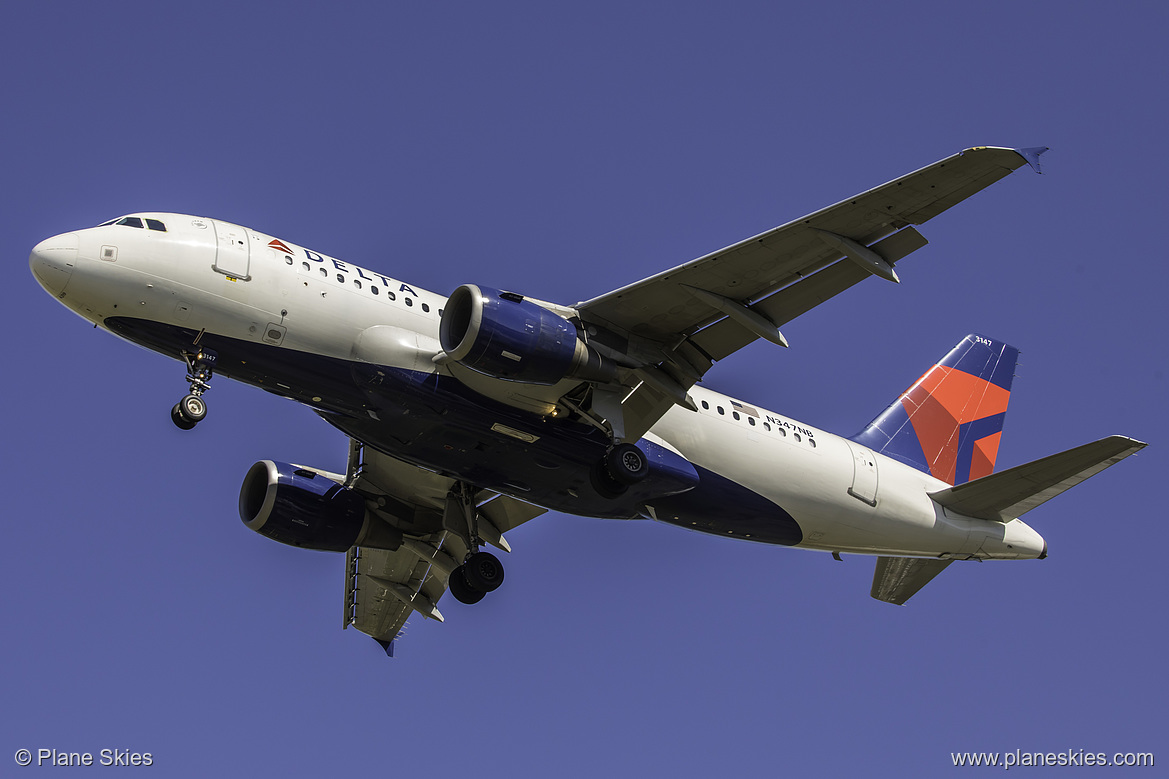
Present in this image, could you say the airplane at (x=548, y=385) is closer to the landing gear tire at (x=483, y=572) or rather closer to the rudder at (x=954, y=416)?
the landing gear tire at (x=483, y=572)

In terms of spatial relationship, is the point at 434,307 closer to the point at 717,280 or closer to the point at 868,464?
the point at 717,280

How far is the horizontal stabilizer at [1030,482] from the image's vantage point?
82.5 ft

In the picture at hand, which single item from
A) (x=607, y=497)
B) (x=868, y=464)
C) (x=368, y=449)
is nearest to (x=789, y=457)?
(x=868, y=464)

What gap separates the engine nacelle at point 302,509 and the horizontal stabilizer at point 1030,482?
45.5 feet

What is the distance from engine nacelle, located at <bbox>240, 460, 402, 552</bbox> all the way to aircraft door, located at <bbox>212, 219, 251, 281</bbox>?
7.70m

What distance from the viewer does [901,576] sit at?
3075cm

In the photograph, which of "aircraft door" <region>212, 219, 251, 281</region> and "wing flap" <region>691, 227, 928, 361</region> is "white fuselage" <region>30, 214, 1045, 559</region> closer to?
"aircraft door" <region>212, 219, 251, 281</region>

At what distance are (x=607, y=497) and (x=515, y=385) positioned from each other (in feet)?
10.6

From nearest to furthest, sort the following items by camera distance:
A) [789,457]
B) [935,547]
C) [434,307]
→ [434,307], [789,457], [935,547]

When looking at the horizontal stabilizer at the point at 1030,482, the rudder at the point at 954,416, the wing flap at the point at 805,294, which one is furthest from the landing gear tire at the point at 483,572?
the horizontal stabilizer at the point at 1030,482

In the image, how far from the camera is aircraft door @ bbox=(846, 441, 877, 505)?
→ 27.6 meters

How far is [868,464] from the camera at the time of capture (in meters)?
28.2

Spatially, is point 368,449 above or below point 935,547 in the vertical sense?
above

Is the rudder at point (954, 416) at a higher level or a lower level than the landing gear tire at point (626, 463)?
higher
